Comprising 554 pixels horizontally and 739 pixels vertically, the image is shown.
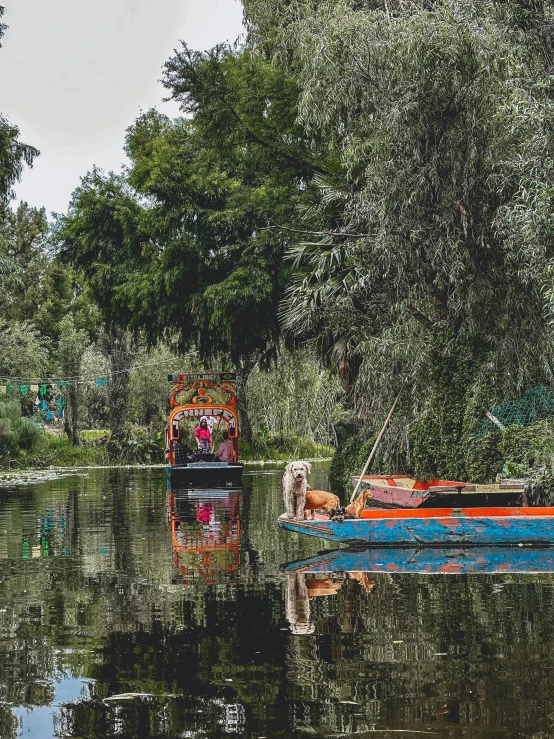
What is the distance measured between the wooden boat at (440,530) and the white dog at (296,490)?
0.51 metres

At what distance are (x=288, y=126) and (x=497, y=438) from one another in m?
14.4

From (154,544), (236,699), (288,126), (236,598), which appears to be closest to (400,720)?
(236,699)

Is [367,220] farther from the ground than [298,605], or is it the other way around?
[367,220]

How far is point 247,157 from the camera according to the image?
29.8 m

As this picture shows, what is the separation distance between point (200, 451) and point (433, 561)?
2082 cm

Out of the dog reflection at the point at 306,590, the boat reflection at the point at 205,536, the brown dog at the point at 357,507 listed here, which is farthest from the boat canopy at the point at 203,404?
the dog reflection at the point at 306,590

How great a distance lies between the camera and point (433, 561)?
37.9 feet

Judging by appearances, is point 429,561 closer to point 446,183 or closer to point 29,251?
point 446,183

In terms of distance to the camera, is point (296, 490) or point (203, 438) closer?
point (296, 490)

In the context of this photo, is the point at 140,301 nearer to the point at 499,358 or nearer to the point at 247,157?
the point at 247,157

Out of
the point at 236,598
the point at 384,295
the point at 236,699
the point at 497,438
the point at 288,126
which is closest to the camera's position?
the point at 236,699

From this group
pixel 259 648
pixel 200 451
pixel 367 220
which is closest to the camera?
pixel 259 648

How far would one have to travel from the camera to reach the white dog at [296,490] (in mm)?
13242

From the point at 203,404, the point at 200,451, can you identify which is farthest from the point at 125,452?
the point at 203,404
